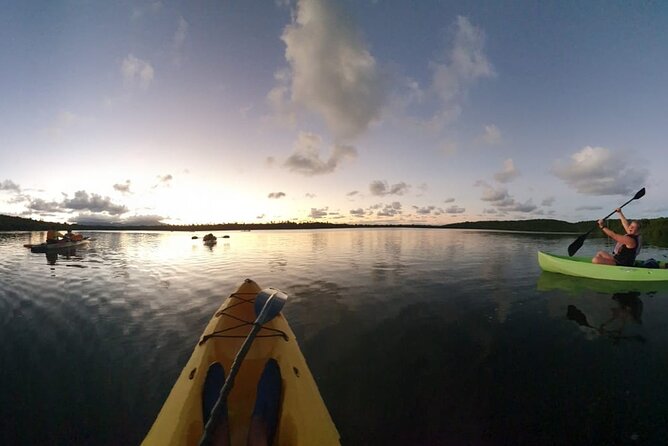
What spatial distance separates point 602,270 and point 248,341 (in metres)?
17.6

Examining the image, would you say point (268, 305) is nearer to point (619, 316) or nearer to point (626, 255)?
point (619, 316)

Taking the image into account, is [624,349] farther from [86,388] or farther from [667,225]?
[667,225]

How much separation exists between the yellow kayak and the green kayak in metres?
16.4

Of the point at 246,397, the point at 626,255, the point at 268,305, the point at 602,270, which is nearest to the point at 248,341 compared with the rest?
the point at 268,305

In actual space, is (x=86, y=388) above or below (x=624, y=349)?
below

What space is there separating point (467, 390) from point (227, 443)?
4.30 meters

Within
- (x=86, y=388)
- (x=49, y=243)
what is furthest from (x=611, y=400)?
(x=49, y=243)

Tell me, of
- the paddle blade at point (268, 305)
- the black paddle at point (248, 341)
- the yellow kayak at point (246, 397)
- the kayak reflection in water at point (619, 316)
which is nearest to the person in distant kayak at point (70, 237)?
the yellow kayak at point (246, 397)

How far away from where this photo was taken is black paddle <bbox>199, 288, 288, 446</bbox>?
2.96 m

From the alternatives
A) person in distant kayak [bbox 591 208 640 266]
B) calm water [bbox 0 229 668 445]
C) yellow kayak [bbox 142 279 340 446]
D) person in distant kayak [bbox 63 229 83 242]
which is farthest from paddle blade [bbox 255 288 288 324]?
person in distant kayak [bbox 63 229 83 242]

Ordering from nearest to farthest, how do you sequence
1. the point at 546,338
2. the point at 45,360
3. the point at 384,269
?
1. the point at 45,360
2. the point at 546,338
3. the point at 384,269

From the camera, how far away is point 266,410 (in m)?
3.75

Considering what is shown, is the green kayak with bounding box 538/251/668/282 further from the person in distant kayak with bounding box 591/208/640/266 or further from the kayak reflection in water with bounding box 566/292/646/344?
the kayak reflection in water with bounding box 566/292/646/344

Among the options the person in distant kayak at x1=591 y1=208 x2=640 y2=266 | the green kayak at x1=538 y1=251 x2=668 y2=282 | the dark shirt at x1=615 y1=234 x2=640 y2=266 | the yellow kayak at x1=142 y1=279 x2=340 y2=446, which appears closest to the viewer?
the yellow kayak at x1=142 y1=279 x2=340 y2=446
